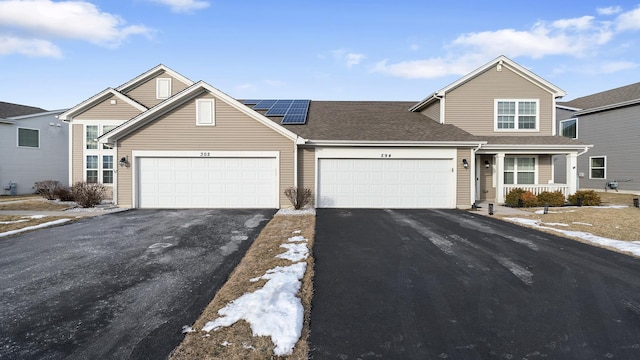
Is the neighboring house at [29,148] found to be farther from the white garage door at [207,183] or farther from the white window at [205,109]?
the white window at [205,109]

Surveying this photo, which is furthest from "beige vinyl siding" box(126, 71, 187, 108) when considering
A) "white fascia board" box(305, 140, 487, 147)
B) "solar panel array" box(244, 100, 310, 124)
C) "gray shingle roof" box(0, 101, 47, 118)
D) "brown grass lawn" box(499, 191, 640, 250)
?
"brown grass lawn" box(499, 191, 640, 250)

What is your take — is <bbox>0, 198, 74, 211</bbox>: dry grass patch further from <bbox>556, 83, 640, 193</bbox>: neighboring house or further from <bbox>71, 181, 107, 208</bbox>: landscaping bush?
<bbox>556, 83, 640, 193</bbox>: neighboring house

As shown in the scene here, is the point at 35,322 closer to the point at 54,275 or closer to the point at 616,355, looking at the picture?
the point at 54,275

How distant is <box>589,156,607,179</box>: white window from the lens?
2145 cm

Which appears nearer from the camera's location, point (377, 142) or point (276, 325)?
point (276, 325)

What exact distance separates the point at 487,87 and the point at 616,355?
50.0ft

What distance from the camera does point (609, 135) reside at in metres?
→ 21.1

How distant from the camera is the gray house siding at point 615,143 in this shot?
19.5 m

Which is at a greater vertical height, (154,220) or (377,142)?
(377,142)

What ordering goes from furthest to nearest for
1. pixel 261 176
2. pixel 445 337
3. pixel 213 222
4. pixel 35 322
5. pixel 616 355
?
pixel 261 176 < pixel 213 222 < pixel 35 322 < pixel 445 337 < pixel 616 355

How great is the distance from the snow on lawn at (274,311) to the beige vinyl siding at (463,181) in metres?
10.6

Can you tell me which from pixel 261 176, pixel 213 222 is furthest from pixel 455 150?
pixel 213 222

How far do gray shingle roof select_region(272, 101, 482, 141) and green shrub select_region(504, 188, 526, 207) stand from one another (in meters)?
2.89

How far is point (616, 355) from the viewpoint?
3025mm
